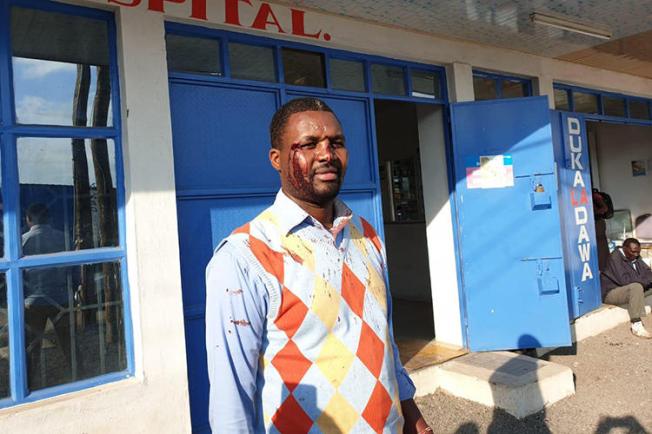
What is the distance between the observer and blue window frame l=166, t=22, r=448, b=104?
137 inches

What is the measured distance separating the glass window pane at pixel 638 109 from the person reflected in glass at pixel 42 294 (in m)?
7.01

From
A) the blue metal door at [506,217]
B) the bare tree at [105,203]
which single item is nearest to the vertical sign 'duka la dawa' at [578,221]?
the blue metal door at [506,217]

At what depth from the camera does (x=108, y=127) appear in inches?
121

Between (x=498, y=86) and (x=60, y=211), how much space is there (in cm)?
433

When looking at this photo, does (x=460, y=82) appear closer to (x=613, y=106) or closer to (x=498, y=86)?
(x=498, y=86)

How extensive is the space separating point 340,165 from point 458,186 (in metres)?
3.50

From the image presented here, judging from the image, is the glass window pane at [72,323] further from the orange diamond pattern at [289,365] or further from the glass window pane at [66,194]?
the orange diamond pattern at [289,365]

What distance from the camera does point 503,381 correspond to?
381cm

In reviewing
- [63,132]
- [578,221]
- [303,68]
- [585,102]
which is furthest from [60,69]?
[585,102]

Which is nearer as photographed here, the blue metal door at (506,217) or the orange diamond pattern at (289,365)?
the orange diamond pattern at (289,365)

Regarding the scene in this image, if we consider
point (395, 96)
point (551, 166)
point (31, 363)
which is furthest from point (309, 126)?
point (551, 166)

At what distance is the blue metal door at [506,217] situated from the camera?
4.70 m

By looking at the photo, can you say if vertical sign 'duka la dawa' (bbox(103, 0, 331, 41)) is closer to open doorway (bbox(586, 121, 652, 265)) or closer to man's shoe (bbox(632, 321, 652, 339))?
man's shoe (bbox(632, 321, 652, 339))

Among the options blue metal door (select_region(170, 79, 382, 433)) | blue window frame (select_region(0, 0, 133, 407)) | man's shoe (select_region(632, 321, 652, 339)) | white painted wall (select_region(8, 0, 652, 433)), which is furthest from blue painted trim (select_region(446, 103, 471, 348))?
blue window frame (select_region(0, 0, 133, 407))
